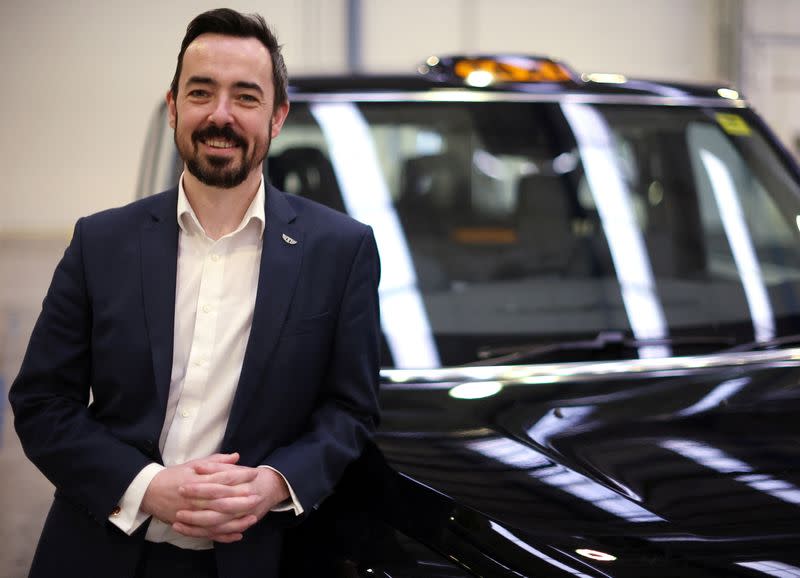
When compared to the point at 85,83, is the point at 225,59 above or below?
below

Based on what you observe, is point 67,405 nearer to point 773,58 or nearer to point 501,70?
point 501,70

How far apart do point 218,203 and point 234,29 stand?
0.28m

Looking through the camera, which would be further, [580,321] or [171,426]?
[580,321]

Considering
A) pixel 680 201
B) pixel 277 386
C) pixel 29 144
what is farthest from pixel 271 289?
pixel 29 144

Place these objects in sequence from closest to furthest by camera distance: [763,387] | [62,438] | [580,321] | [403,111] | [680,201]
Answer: [62,438] → [763,387] → [580,321] → [403,111] → [680,201]

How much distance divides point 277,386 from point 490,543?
43cm

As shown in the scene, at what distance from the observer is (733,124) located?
10.00ft

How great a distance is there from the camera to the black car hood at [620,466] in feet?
5.13

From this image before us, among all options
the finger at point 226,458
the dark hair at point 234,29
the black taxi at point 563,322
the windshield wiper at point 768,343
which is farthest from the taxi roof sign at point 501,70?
the finger at point 226,458

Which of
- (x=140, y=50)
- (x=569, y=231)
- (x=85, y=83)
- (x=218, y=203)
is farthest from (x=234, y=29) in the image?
(x=85, y=83)

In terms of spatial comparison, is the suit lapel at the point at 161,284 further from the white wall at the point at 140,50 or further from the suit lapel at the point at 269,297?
the white wall at the point at 140,50

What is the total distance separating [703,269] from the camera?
3027mm

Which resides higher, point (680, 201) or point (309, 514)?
point (680, 201)

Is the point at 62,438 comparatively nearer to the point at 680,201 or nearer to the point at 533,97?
the point at 533,97
